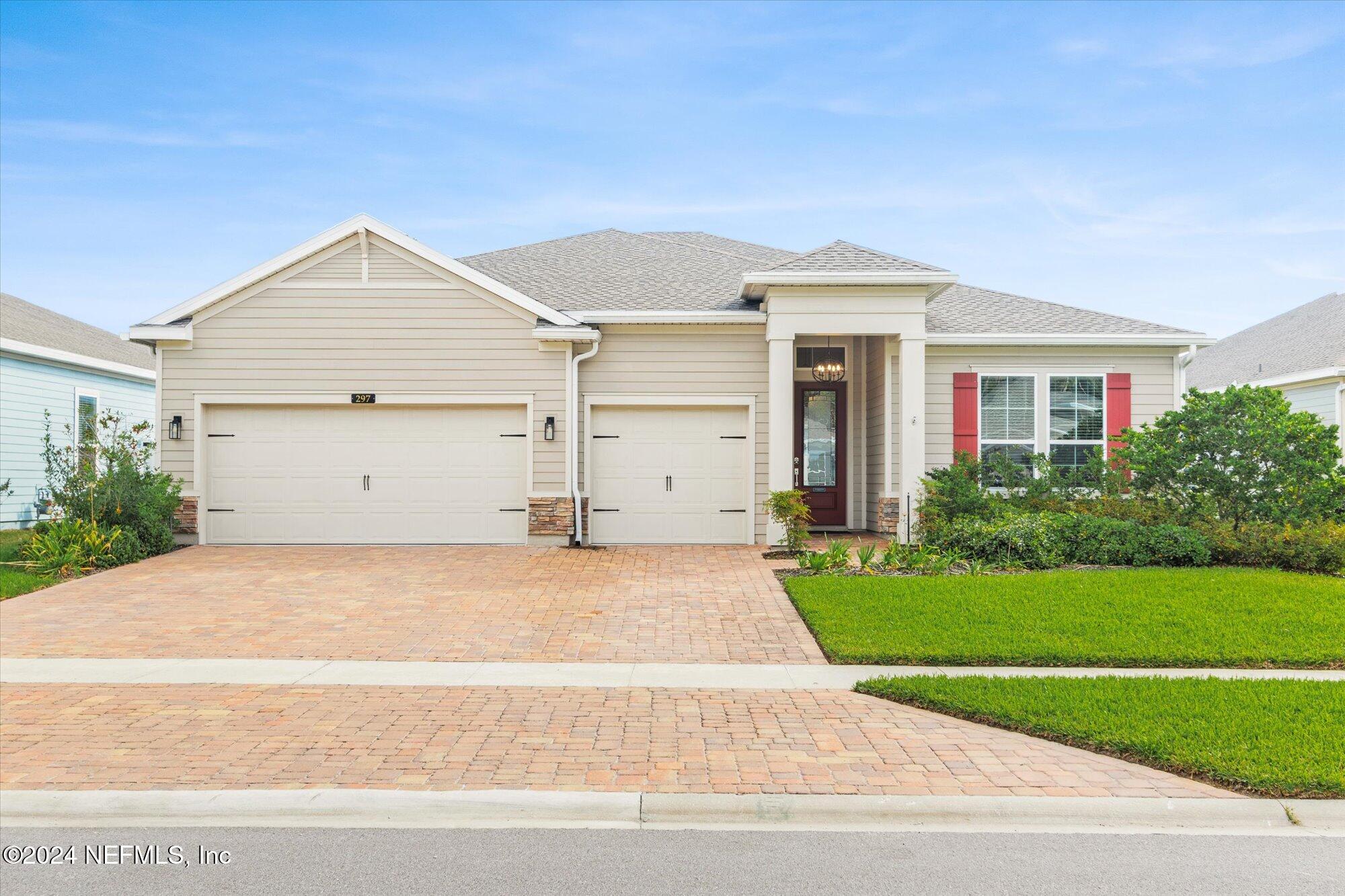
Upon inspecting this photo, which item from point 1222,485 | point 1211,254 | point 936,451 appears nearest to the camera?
point 1222,485

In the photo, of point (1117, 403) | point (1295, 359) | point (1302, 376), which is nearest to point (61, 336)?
point (1117, 403)

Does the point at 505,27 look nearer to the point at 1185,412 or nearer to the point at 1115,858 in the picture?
the point at 1185,412

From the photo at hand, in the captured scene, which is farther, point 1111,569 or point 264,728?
point 1111,569

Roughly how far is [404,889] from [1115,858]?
3.14 m

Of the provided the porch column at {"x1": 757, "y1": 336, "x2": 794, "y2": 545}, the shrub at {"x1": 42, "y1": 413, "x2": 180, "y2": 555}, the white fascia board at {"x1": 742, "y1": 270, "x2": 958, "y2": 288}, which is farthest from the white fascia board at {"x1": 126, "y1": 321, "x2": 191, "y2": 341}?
the porch column at {"x1": 757, "y1": 336, "x2": 794, "y2": 545}

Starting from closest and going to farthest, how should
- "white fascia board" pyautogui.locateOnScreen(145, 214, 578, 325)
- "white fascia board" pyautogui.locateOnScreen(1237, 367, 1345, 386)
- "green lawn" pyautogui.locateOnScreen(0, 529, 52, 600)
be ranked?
"green lawn" pyautogui.locateOnScreen(0, 529, 52, 600) < "white fascia board" pyautogui.locateOnScreen(145, 214, 578, 325) < "white fascia board" pyautogui.locateOnScreen(1237, 367, 1345, 386)

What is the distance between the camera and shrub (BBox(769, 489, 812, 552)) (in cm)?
1248

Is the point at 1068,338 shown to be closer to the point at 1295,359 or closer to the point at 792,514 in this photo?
the point at 792,514

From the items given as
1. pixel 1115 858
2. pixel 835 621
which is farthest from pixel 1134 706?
pixel 835 621

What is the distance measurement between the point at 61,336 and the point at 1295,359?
2765 cm

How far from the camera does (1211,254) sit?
20.7 meters

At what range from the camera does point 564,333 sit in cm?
1379

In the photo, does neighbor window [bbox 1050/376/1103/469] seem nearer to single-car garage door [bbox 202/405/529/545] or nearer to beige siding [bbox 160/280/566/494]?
beige siding [bbox 160/280/566/494]

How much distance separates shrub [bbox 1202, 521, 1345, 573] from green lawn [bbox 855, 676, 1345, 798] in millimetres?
4733
